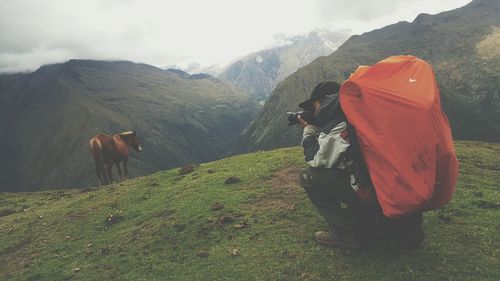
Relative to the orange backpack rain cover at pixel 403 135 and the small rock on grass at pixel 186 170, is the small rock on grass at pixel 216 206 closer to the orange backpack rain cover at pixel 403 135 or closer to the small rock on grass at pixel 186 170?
the orange backpack rain cover at pixel 403 135

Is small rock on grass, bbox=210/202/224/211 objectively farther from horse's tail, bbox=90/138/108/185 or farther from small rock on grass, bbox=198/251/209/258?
horse's tail, bbox=90/138/108/185

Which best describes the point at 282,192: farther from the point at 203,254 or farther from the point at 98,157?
the point at 98,157

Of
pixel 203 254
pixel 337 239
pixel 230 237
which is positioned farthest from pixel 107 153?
pixel 337 239

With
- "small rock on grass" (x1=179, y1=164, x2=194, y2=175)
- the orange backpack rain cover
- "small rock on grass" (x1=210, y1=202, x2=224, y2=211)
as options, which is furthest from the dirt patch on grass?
"small rock on grass" (x1=179, y1=164, x2=194, y2=175)

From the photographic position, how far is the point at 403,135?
9.41 meters

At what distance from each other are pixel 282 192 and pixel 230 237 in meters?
4.70

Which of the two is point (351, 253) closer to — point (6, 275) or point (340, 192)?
point (340, 192)

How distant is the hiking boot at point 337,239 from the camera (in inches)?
472

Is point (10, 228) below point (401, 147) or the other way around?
below

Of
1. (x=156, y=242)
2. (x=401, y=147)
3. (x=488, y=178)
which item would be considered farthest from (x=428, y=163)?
(x=488, y=178)

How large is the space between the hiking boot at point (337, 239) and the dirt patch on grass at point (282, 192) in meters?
3.51

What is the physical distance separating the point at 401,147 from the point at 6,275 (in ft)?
47.3

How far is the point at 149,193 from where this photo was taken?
23359mm

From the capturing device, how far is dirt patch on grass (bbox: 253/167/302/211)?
56.2 feet
